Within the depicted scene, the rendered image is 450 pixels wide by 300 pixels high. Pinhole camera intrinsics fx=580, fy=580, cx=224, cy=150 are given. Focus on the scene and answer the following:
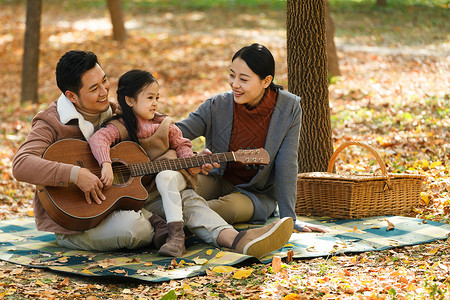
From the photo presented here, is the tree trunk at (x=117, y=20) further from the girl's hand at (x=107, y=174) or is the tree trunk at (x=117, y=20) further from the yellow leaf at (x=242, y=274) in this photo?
the yellow leaf at (x=242, y=274)

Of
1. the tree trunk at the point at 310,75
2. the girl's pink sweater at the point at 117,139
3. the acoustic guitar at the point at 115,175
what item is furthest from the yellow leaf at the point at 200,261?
the tree trunk at the point at 310,75

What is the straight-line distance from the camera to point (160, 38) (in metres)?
17.0

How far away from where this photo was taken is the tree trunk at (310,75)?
5.47 meters

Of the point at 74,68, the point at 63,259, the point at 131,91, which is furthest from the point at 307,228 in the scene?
the point at 74,68

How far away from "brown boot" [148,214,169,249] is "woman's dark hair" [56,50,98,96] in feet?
3.62

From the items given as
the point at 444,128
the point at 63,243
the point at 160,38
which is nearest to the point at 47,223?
the point at 63,243

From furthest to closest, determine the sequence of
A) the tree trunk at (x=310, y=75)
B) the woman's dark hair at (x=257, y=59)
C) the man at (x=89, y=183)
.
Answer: the tree trunk at (x=310, y=75), the woman's dark hair at (x=257, y=59), the man at (x=89, y=183)

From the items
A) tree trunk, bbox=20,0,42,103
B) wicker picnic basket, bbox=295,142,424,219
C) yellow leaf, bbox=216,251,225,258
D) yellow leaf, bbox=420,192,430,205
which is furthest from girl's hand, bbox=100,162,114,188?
tree trunk, bbox=20,0,42,103

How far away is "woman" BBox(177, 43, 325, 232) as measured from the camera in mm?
4504

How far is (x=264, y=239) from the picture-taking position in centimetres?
381

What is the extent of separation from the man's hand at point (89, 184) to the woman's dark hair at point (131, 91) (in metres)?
0.50

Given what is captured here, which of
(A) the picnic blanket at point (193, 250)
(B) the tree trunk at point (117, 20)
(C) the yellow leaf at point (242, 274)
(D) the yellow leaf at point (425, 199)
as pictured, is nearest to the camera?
(C) the yellow leaf at point (242, 274)

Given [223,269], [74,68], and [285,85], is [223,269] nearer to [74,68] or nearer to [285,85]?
[74,68]

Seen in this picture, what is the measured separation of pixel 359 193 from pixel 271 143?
Answer: 2.93ft
